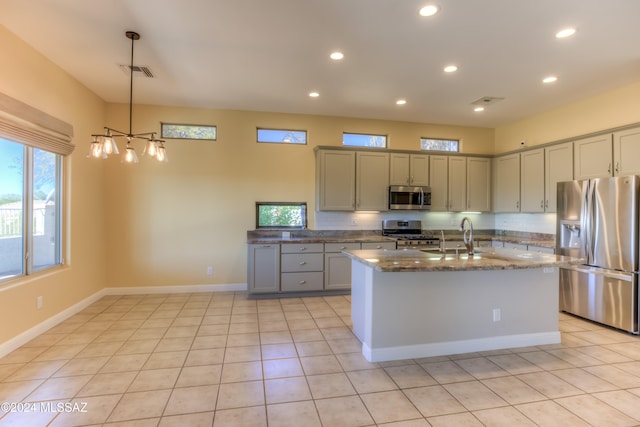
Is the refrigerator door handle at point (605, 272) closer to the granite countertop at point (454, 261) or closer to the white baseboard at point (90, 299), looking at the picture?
the granite countertop at point (454, 261)

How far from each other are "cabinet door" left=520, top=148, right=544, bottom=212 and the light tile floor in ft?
6.50

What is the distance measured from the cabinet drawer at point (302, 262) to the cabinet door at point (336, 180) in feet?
2.71

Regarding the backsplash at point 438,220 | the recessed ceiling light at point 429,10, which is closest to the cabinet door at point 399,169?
the backsplash at point 438,220

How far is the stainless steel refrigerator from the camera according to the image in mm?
3586

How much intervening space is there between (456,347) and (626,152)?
10.4 feet

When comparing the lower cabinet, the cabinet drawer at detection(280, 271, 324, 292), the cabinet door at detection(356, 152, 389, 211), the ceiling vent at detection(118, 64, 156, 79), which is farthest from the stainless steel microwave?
the ceiling vent at detection(118, 64, 156, 79)

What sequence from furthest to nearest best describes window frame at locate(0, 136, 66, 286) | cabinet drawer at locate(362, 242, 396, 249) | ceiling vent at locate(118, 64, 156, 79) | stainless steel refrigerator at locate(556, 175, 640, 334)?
cabinet drawer at locate(362, 242, 396, 249) → ceiling vent at locate(118, 64, 156, 79) → stainless steel refrigerator at locate(556, 175, 640, 334) → window frame at locate(0, 136, 66, 286)

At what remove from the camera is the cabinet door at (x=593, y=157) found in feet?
13.4

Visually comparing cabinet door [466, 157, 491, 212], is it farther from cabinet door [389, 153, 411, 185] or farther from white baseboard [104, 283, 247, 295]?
white baseboard [104, 283, 247, 295]

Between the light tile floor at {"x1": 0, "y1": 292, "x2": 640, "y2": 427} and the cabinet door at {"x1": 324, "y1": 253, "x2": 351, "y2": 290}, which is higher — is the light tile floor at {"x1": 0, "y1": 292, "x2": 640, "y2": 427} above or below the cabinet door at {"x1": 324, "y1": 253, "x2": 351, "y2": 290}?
below

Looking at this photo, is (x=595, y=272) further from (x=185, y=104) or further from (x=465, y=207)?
(x=185, y=104)

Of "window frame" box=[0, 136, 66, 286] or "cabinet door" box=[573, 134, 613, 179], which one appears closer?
"window frame" box=[0, 136, 66, 286]

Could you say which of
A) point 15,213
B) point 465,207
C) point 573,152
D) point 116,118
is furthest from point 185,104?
point 573,152

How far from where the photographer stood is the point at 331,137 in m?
5.68
